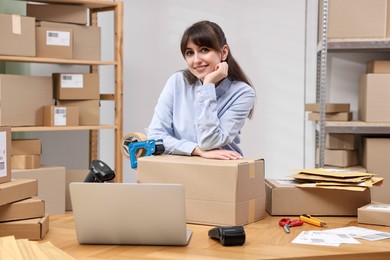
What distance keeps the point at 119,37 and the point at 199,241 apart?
253cm

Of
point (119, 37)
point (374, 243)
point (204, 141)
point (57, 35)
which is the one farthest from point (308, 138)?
point (374, 243)

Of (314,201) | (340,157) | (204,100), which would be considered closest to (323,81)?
(340,157)

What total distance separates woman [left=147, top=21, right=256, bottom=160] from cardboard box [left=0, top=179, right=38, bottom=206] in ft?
1.99

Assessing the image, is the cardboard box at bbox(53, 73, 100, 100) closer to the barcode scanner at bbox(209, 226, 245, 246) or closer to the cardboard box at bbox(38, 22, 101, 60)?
the cardboard box at bbox(38, 22, 101, 60)

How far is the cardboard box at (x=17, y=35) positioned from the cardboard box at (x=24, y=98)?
0.50 ft

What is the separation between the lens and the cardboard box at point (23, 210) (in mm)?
1483

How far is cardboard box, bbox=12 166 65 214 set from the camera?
347 cm

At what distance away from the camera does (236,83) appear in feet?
7.66

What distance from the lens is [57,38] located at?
3.59m

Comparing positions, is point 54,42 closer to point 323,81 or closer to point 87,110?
point 87,110

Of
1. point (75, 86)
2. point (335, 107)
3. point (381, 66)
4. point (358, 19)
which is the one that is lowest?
point (335, 107)

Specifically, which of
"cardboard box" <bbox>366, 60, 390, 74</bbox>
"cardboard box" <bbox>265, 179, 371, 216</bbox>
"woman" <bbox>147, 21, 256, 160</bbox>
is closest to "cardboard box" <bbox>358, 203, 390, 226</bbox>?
"cardboard box" <bbox>265, 179, 371, 216</bbox>

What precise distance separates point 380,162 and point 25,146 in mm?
2052

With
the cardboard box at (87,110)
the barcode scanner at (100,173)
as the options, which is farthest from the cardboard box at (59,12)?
the barcode scanner at (100,173)
